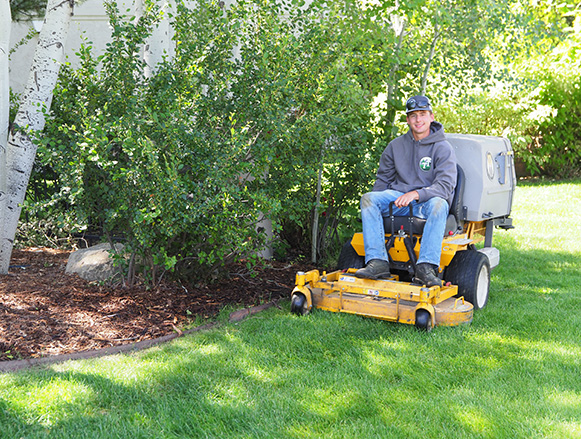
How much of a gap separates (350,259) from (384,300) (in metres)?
0.87

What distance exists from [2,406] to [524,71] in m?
13.5

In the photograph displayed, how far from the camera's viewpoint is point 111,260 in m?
5.29

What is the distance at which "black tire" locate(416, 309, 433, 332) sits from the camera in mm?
4297

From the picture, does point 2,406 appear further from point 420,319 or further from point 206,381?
point 420,319

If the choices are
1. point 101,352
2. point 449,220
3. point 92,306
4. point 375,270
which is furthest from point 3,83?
point 449,220

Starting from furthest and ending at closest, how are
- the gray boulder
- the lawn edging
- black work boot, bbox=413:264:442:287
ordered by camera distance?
the gray boulder → black work boot, bbox=413:264:442:287 → the lawn edging

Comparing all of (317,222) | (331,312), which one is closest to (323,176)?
(317,222)

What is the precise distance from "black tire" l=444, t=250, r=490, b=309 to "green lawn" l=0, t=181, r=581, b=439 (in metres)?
0.20

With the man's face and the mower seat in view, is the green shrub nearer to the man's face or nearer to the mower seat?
the man's face

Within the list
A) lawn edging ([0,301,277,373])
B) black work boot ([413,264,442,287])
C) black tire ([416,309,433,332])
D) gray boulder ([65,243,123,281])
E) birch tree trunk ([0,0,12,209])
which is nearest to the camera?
lawn edging ([0,301,277,373])

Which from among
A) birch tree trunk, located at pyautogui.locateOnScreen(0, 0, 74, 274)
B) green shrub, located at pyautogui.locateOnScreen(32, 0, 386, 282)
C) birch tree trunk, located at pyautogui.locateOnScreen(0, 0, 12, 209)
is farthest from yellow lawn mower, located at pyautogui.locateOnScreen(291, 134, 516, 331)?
birch tree trunk, located at pyautogui.locateOnScreen(0, 0, 12, 209)

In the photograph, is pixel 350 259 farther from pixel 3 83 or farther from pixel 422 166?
pixel 3 83

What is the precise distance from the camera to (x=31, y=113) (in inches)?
206

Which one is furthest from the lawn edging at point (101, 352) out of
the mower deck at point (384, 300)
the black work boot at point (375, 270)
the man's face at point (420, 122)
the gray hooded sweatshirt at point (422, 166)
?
the man's face at point (420, 122)
